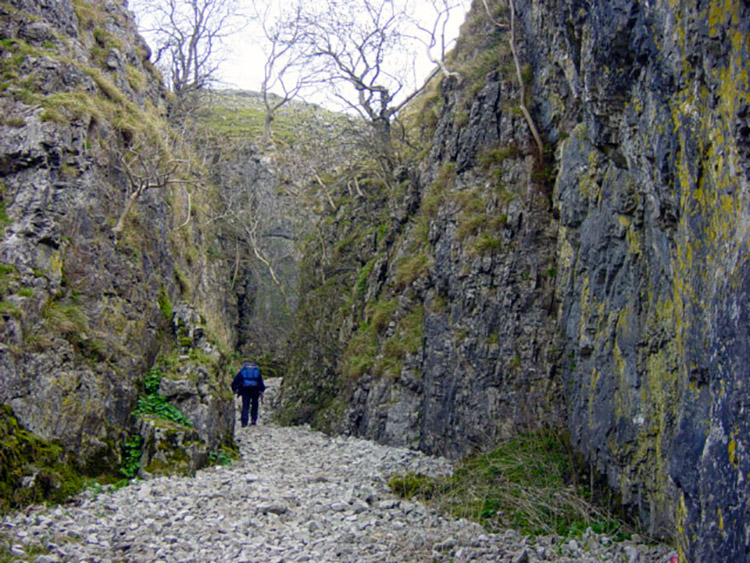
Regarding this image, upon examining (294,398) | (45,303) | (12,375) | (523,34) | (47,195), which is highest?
(523,34)

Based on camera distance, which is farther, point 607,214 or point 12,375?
point 12,375

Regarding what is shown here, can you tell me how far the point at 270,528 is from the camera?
27.3ft

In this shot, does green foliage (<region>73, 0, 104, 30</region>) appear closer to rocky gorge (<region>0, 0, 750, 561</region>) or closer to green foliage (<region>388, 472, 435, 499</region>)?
rocky gorge (<region>0, 0, 750, 561</region>)

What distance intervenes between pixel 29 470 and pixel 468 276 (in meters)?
8.14

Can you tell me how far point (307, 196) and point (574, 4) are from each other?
73.8ft

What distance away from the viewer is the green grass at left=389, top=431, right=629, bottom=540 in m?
7.39

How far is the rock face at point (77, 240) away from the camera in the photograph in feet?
31.9

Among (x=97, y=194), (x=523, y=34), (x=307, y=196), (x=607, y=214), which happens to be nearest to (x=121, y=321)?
(x=97, y=194)

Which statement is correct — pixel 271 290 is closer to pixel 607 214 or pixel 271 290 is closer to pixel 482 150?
pixel 482 150

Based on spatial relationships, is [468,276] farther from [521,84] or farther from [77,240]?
[77,240]

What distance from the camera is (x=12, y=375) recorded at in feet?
29.9

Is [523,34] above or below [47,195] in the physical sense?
above

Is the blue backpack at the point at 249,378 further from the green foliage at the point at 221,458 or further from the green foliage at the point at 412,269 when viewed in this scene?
the green foliage at the point at 412,269

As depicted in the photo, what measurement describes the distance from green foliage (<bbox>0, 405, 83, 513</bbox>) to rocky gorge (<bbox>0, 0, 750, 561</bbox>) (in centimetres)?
3
